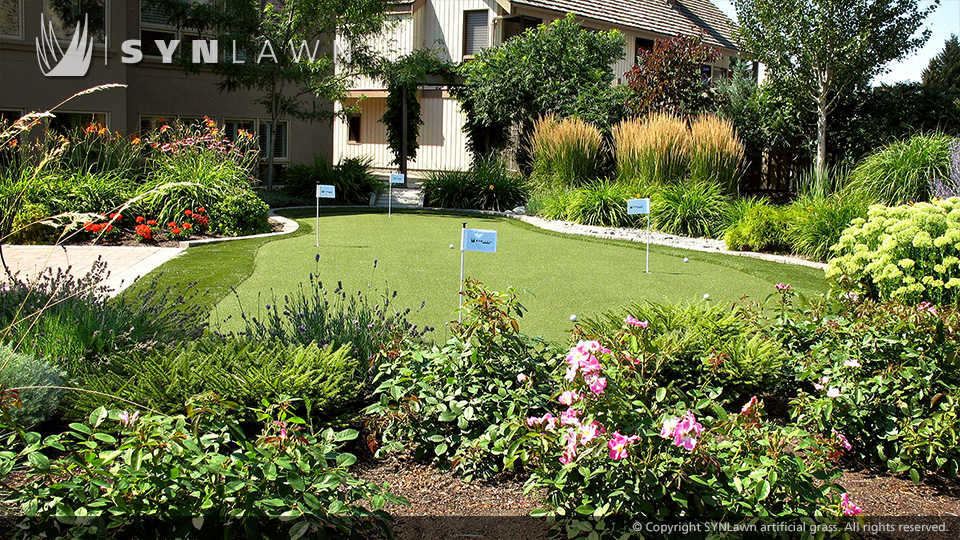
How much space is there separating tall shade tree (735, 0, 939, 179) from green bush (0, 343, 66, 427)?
50.8ft

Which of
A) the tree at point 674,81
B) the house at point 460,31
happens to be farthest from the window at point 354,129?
the tree at point 674,81

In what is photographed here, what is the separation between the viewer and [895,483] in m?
4.13

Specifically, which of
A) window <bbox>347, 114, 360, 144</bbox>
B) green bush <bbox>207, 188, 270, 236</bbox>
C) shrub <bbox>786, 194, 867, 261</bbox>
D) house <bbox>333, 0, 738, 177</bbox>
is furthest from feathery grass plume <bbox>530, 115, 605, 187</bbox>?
window <bbox>347, 114, 360, 144</bbox>

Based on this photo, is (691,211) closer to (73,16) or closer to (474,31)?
(73,16)

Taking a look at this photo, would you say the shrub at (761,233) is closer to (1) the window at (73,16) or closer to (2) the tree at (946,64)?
(1) the window at (73,16)

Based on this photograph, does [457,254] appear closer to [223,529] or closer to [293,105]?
Result: [223,529]

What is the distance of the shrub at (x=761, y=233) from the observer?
495 inches

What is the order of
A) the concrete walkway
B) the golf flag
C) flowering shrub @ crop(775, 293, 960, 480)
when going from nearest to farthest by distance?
flowering shrub @ crop(775, 293, 960, 480) < the golf flag < the concrete walkway

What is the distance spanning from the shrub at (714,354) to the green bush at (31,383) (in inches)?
120

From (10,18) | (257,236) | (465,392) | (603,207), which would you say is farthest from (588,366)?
(10,18)

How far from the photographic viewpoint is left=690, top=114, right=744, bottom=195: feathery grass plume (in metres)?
15.3

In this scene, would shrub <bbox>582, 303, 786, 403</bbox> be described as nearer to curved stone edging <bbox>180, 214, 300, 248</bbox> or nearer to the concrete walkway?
the concrete walkway

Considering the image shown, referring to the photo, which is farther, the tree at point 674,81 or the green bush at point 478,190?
the green bush at point 478,190

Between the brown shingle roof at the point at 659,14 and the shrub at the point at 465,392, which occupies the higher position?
the brown shingle roof at the point at 659,14
